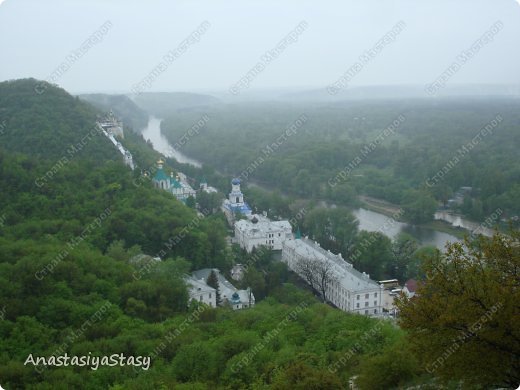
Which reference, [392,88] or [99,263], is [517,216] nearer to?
[99,263]

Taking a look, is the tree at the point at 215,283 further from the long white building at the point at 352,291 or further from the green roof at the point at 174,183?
the green roof at the point at 174,183

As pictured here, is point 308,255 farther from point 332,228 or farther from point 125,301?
point 125,301

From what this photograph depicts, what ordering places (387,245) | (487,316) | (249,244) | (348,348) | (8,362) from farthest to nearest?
(249,244) < (387,245) < (348,348) < (8,362) < (487,316)

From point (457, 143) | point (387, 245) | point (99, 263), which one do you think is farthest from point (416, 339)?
point (457, 143)

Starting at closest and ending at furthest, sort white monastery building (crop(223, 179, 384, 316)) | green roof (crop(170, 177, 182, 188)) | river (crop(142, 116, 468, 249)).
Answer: white monastery building (crop(223, 179, 384, 316)) < river (crop(142, 116, 468, 249)) < green roof (crop(170, 177, 182, 188))

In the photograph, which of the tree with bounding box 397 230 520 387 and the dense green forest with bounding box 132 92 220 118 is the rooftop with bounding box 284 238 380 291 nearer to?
the tree with bounding box 397 230 520 387

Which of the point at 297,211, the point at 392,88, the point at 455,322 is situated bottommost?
the point at 455,322

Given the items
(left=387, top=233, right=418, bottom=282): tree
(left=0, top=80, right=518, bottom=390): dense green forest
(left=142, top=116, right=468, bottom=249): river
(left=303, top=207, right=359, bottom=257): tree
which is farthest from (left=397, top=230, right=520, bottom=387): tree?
(left=142, top=116, right=468, bottom=249): river
